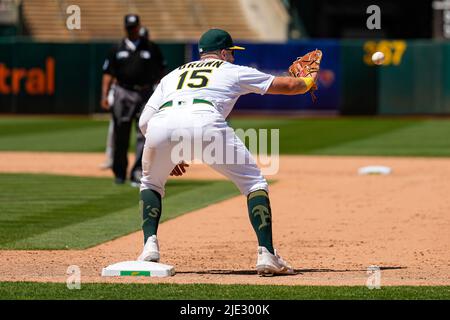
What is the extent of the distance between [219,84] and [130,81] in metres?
6.57

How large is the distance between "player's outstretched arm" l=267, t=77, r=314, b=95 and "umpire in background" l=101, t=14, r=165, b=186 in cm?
635

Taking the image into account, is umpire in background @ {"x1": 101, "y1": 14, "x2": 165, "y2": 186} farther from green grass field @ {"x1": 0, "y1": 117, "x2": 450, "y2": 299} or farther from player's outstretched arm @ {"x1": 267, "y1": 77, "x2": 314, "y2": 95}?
player's outstretched arm @ {"x1": 267, "y1": 77, "x2": 314, "y2": 95}

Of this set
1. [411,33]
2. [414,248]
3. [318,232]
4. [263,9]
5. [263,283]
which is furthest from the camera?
[411,33]

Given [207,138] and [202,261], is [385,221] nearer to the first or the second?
[202,261]

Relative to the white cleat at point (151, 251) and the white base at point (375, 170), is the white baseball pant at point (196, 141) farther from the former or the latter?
the white base at point (375, 170)

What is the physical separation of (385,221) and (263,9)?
26900 mm

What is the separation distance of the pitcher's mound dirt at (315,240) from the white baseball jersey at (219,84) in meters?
1.24

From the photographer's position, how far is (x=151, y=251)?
827 centimetres

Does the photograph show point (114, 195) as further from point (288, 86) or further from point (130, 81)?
point (288, 86)

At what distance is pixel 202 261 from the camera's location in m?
8.97

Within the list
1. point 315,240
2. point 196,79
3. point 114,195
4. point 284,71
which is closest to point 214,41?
point 196,79

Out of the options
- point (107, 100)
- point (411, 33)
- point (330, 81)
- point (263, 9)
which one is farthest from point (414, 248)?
point (411, 33)

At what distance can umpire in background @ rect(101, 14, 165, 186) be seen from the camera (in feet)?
47.5

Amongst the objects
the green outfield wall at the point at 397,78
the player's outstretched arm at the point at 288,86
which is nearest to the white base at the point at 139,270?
the player's outstretched arm at the point at 288,86
